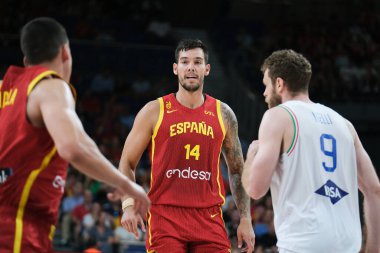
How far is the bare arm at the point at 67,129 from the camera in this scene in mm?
3746

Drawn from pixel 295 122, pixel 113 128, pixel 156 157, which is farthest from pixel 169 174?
pixel 113 128

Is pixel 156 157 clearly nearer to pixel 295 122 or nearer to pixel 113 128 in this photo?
pixel 295 122

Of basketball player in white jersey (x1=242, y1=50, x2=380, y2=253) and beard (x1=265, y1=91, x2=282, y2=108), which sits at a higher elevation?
beard (x1=265, y1=91, x2=282, y2=108)

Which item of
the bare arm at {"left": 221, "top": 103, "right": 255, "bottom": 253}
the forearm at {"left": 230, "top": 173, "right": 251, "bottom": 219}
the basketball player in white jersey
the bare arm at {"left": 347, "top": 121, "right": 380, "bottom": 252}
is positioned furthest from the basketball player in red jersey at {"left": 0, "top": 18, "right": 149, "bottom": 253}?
the bare arm at {"left": 221, "top": 103, "right": 255, "bottom": 253}

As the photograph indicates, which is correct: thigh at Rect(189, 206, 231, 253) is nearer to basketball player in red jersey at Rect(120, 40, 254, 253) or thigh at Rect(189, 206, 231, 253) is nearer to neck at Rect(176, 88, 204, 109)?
basketball player in red jersey at Rect(120, 40, 254, 253)

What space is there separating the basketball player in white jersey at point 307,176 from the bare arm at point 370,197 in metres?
0.12

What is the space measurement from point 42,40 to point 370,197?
2301mm

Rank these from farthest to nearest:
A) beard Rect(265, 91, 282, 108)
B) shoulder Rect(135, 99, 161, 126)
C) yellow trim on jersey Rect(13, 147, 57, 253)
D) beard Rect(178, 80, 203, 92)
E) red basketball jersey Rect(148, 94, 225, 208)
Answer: beard Rect(178, 80, 203, 92) → shoulder Rect(135, 99, 161, 126) → red basketball jersey Rect(148, 94, 225, 208) → beard Rect(265, 91, 282, 108) → yellow trim on jersey Rect(13, 147, 57, 253)

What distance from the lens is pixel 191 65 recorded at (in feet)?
20.8

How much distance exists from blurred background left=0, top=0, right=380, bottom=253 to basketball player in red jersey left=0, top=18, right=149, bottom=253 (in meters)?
6.86

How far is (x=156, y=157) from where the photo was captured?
19.7 feet

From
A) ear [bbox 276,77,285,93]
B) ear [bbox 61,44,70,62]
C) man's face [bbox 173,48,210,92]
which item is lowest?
ear [bbox 276,77,285,93]

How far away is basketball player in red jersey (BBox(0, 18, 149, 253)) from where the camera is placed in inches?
151

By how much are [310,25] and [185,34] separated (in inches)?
146
